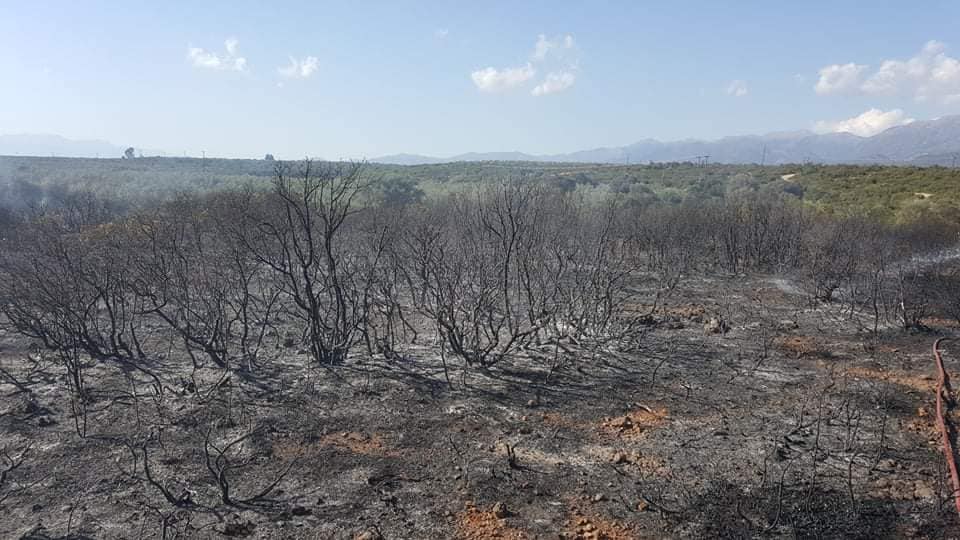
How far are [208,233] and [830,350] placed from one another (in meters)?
12.1

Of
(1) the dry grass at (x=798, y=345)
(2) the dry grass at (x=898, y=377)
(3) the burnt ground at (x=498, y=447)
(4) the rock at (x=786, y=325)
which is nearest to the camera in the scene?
(3) the burnt ground at (x=498, y=447)

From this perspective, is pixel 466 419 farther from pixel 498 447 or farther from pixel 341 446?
pixel 341 446

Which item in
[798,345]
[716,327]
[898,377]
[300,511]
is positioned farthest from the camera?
[716,327]

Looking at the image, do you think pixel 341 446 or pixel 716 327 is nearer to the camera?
pixel 341 446

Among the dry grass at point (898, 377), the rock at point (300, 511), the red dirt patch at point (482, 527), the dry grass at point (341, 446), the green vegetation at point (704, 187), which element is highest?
the green vegetation at point (704, 187)

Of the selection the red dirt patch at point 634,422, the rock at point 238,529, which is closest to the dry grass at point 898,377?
the red dirt patch at point 634,422

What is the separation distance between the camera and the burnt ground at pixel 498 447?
461 cm

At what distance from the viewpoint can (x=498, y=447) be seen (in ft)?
19.2

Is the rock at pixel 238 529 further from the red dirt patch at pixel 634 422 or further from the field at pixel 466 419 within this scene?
the red dirt patch at pixel 634 422

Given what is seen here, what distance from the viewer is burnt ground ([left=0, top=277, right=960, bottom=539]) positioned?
4.61m

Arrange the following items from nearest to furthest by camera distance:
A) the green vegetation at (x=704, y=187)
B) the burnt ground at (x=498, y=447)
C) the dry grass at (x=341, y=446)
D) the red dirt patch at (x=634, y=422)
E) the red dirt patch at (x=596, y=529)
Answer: the red dirt patch at (x=596, y=529) < the burnt ground at (x=498, y=447) < the dry grass at (x=341, y=446) < the red dirt patch at (x=634, y=422) < the green vegetation at (x=704, y=187)

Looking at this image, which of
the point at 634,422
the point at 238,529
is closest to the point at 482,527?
the point at 238,529

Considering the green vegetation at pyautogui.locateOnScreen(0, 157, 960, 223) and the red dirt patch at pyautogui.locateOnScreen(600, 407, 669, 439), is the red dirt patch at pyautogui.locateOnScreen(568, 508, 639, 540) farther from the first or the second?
the green vegetation at pyautogui.locateOnScreen(0, 157, 960, 223)

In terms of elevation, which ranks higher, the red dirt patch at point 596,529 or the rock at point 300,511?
the rock at point 300,511
